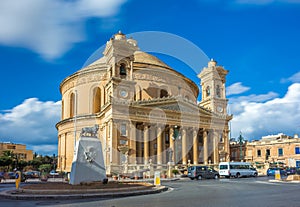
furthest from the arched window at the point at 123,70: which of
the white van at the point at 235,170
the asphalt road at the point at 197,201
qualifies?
the asphalt road at the point at 197,201

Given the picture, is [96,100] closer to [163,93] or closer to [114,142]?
[163,93]

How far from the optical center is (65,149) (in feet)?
189

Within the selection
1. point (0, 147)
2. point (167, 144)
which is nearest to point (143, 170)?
point (167, 144)

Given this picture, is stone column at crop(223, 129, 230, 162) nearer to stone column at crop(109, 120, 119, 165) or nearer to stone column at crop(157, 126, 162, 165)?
stone column at crop(157, 126, 162, 165)

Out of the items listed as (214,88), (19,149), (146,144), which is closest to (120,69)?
(146,144)

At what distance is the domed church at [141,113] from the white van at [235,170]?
28.4ft

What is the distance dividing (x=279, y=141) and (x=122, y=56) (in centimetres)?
3552

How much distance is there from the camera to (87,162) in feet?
61.3

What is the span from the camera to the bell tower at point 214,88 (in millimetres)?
59000

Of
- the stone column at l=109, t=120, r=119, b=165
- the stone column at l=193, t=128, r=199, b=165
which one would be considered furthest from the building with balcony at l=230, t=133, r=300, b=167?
the stone column at l=109, t=120, r=119, b=165

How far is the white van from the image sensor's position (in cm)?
3962

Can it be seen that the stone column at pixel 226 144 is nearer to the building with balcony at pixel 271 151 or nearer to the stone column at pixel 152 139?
the building with balcony at pixel 271 151

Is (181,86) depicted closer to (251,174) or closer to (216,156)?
(216,156)

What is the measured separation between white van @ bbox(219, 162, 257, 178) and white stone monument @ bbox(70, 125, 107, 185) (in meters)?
23.8
